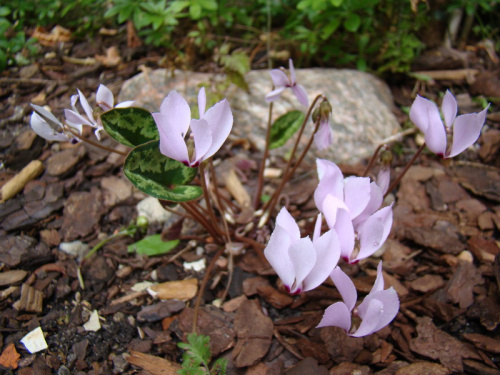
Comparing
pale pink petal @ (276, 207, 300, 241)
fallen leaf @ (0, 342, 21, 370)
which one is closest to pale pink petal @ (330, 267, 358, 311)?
pale pink petal @ (276, 207, 300, 241)

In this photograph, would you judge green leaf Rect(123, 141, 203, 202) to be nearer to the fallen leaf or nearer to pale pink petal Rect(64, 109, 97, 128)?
pale pink petal Rect(64, 109, 97, 128)

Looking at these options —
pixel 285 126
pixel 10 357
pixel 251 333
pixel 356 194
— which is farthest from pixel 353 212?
pixel 10 357

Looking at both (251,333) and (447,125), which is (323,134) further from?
(251,333)

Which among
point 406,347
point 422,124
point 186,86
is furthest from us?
point 186,86

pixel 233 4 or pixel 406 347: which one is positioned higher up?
pixel 233 4

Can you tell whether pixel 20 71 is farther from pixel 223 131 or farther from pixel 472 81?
pixel 472 81

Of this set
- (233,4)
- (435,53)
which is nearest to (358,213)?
(233,4)

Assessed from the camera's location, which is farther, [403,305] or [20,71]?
[20,71]
